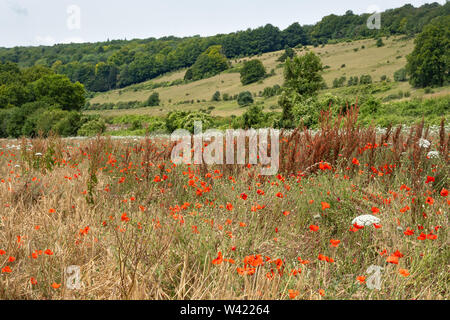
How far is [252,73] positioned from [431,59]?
3629 centimetres

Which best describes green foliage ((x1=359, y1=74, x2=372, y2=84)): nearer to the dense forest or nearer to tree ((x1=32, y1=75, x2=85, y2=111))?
tree ((x1=32, y1=75, x2=85, y2=111))

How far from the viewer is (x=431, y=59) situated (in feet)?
147

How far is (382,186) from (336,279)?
1.93m

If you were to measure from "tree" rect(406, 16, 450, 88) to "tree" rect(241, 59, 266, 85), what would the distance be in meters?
32.7

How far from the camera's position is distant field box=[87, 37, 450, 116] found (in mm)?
56656

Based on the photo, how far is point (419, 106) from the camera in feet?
82.4

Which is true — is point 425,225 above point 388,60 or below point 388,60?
below

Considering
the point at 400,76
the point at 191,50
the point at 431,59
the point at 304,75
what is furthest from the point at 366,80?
the point at 191,50

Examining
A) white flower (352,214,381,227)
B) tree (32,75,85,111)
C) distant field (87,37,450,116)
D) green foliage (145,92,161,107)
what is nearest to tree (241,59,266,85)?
distant field (87,37,450,116)

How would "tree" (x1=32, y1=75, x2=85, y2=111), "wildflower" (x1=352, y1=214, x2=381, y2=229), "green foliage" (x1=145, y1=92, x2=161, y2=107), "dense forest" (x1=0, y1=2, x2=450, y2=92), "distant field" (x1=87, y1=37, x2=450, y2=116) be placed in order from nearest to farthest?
"wildflower" (x1=352, y1=214, x2=381, y2=229)
"tree" (x1=32, y1=75, x2=85, y2=111)
"distant field" (x1=87, y1=37, x2=450, y2=116)
"green foliage" (x1=145, y1=92, x2=161, y2=107)
"dense forest" (x1=0, y1=2, x2=450, y2=92)
